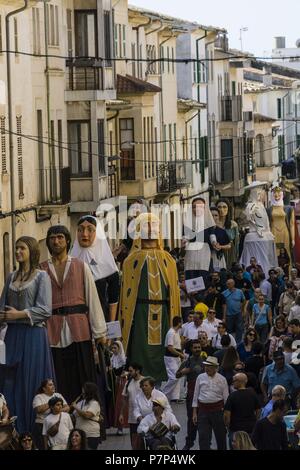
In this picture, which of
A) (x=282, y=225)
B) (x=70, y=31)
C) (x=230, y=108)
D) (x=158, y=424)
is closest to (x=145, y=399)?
(x=158, y=424)

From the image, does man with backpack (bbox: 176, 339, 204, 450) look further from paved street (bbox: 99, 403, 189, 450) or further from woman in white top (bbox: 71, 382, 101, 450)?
woman in white top (bbox: 71, 382, 101, 450)

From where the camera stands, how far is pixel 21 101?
154ft

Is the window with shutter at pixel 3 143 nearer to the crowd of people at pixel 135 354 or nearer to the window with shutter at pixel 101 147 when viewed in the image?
the window with shutter at pixel 101 147

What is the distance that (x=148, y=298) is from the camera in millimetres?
23906

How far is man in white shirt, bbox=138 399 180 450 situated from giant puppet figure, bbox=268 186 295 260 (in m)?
26.8

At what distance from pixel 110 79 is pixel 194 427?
32235mm

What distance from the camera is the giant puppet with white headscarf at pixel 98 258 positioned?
20812mm

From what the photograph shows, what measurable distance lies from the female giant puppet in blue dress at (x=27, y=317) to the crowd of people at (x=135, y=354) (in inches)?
0.5

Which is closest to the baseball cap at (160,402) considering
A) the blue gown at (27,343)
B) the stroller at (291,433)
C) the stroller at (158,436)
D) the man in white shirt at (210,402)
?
the stroller at (158,436)

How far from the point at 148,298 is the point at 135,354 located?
948 mm
